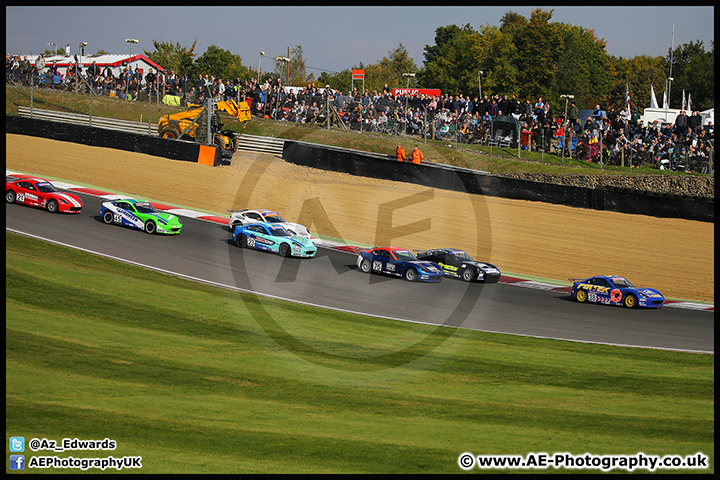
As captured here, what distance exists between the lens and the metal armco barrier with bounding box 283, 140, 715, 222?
29203mm

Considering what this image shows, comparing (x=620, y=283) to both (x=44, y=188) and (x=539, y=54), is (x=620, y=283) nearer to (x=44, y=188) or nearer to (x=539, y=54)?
(x=44, y=188)

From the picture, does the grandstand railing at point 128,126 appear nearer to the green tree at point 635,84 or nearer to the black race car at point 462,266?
the black race car at point 462,266

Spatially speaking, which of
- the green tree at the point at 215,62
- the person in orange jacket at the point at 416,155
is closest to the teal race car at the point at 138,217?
the person in orange jacket at the point at 416,155

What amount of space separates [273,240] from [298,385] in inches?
476

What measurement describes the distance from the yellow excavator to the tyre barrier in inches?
58.3

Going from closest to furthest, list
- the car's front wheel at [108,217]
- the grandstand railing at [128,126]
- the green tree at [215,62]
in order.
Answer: the car's front wheel at [108,217]
the grandstand railing at [128,126]
the green tree at [215,62]

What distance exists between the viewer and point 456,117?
3734 cm

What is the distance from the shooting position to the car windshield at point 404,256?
22.7 metres

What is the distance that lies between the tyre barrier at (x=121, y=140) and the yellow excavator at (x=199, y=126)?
148 cm

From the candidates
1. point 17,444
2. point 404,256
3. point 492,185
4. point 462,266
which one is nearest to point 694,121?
point 492,185

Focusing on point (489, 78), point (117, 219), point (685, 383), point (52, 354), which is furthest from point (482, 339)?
point (489, 78)

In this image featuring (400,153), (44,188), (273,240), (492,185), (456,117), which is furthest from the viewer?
(456,117)

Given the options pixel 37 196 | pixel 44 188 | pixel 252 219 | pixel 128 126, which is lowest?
pixel 252 219

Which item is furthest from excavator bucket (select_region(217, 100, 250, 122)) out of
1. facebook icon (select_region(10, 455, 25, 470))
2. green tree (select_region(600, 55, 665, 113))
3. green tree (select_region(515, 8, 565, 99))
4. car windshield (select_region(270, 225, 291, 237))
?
green tree (select_region(600, 55, 665, 113))
